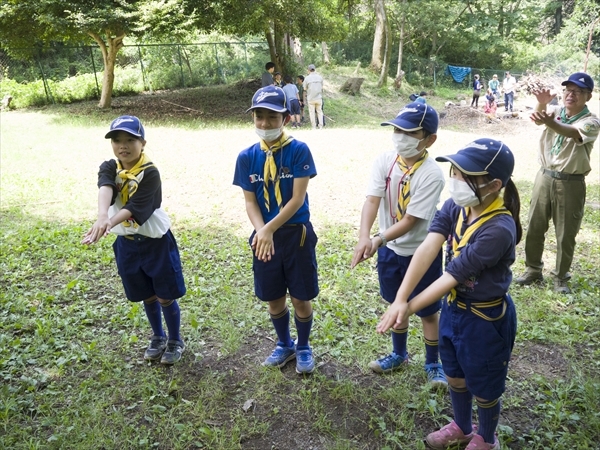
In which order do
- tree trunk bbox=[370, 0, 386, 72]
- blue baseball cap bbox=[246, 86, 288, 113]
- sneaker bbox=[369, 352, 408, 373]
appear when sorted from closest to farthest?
1. blue baseball cap bbox=[246, 86, 288, 113]
2. sneaker bbox=[369, 352, 408, 373]
3. tree trunk bbox=[370, 0, 386, 72]

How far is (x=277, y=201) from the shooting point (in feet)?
9.98

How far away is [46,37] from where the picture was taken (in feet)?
51.2

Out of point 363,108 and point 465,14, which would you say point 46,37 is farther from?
point 465,14

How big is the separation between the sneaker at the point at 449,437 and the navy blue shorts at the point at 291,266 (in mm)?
1093

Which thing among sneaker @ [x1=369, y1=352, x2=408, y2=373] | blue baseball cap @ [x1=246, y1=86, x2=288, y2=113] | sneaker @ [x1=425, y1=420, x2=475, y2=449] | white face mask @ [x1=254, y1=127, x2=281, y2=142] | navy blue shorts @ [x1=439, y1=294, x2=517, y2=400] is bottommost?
sneaker @ [x1=369, y1=352, x2=408, y2=373]

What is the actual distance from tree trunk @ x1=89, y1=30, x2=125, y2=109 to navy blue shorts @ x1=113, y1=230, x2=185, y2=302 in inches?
534

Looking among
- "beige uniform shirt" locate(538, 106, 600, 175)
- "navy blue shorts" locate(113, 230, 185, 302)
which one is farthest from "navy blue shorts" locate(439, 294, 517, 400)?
"beige uniform shirt" locate(538, 106, 600, 175)

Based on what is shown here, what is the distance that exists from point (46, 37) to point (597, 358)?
57.2ft

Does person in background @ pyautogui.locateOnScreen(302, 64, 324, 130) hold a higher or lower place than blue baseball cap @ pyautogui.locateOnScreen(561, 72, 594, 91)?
lower

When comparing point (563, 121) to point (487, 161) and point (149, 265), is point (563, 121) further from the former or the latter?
point (149, 265)

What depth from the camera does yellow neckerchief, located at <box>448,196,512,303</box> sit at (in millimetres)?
2213

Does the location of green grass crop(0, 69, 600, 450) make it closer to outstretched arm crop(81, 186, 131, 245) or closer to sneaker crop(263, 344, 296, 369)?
sneaker crop(263, 344, 296, 369)

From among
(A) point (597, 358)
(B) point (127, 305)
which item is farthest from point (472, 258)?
(B) point (127, 305)

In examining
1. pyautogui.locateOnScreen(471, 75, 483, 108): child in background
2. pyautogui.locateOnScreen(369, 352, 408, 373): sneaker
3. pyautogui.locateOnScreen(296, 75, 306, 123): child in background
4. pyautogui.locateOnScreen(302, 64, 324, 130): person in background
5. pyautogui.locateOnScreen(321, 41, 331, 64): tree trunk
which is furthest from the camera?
pyautogui.locateOnScreen(321, 41, 331, 64): tree trunk
